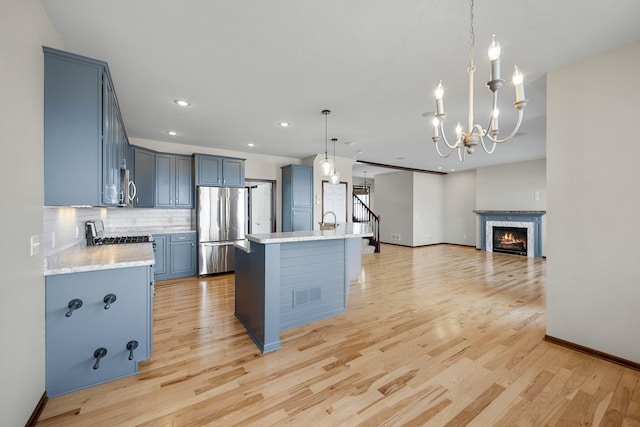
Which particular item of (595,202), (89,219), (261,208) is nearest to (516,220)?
(595,202)

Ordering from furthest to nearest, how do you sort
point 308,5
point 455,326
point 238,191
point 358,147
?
point 358,147, point 238,191, point 455,326, point 308,5

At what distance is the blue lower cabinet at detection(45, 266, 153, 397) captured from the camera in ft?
6.00

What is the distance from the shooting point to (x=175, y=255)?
4910 millimetres

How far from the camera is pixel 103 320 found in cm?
196

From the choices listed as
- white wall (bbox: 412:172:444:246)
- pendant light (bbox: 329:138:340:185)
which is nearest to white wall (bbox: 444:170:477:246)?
white wall (bbox: 412:172:444:246)

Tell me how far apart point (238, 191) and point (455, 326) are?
14.3 feet

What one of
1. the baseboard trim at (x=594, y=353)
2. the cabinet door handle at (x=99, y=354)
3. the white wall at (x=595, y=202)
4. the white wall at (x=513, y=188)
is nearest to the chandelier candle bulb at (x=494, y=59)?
the white wall at (x=595, y=202)

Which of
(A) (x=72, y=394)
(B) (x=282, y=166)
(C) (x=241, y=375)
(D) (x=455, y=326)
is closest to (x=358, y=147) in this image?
(B) (x=282, y=166)

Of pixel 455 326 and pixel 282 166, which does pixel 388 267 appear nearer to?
pixel 455 326

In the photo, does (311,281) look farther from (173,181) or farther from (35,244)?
(173,181)

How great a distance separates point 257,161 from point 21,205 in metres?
4.88

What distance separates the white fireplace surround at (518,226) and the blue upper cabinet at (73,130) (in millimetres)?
9044

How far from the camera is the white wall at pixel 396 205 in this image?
904 centimetres

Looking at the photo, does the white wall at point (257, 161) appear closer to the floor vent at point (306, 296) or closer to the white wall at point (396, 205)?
the floor vent at point (306, 296)
